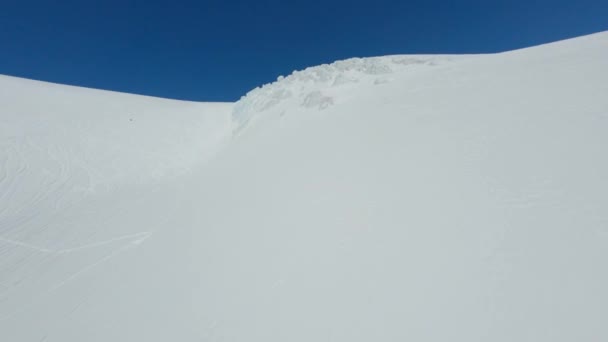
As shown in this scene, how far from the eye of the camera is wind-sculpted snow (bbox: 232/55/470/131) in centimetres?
888

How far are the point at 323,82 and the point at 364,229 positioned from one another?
7987 millimetres

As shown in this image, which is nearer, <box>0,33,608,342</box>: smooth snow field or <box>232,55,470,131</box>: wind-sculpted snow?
<box>0,33,608,342</box>: smooth snow field

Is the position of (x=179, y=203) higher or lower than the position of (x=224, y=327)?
higher

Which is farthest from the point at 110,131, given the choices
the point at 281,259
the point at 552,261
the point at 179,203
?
the point at 552,261

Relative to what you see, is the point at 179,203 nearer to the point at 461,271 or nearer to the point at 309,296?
the point at 309,296

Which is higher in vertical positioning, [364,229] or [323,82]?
[323,82]

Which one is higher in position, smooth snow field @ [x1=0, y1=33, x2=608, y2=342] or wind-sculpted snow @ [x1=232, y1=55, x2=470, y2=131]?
wind-sculpted snow @ [x1=232, y1=55, x2=470, y2=131]

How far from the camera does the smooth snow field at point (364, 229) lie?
2090mm

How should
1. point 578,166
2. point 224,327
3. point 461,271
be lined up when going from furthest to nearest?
point 578,166
point 224,327
point 461,271

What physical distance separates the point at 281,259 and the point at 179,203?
3.74 m

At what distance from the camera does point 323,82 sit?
33.7 feet

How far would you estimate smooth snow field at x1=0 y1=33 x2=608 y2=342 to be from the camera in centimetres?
209

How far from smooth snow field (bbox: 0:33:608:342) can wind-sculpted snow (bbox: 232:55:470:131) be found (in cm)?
90

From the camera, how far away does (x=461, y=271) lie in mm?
2240
